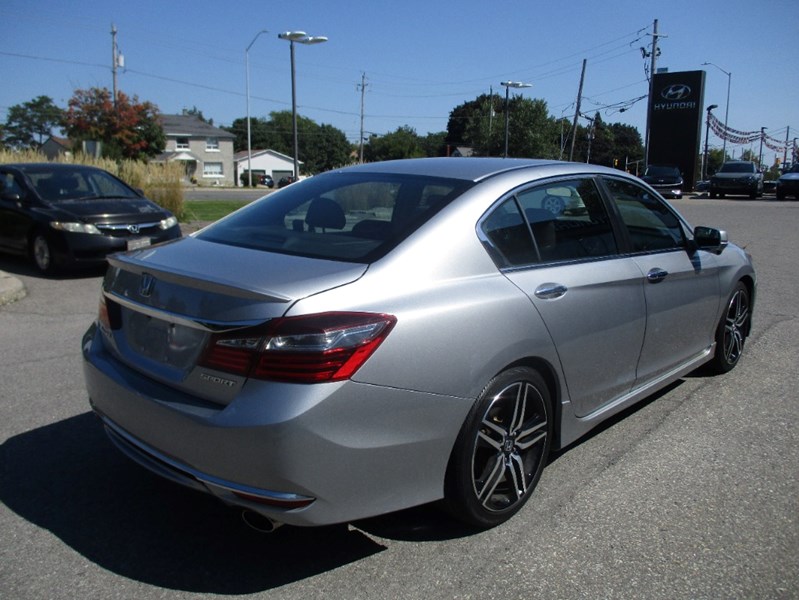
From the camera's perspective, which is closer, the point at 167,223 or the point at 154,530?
the point at 154,530

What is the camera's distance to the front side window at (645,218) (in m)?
4.14

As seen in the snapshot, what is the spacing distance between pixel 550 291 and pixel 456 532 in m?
1.17

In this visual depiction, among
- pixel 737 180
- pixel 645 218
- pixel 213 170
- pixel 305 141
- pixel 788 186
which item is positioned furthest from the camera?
pixel 305 141

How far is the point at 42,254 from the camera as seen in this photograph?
30.2ft

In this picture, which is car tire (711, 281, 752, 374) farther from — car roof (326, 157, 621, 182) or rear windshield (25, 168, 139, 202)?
rear windshield (25, 168, 139, 202)

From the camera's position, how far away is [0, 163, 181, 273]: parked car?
29.4 ft

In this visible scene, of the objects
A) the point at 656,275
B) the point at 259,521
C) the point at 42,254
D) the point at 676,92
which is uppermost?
the point at 676,92

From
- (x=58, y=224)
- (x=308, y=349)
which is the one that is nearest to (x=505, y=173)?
(x=308, y=349)

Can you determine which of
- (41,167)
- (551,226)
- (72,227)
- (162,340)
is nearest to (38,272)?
(72,227)

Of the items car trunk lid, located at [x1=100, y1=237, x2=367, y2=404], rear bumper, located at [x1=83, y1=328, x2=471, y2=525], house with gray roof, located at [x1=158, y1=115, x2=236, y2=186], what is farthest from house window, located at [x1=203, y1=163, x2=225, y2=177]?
rear bumper, located at [x1=83, y1=328, x2=471, y2=525]

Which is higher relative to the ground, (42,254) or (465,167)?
(465,167)

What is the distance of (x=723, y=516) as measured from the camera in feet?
10.5

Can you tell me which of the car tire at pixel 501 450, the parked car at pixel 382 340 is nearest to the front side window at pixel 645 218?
the parked car at pixel 382 340

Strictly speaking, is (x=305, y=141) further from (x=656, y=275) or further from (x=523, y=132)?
(x=656, y=275)
